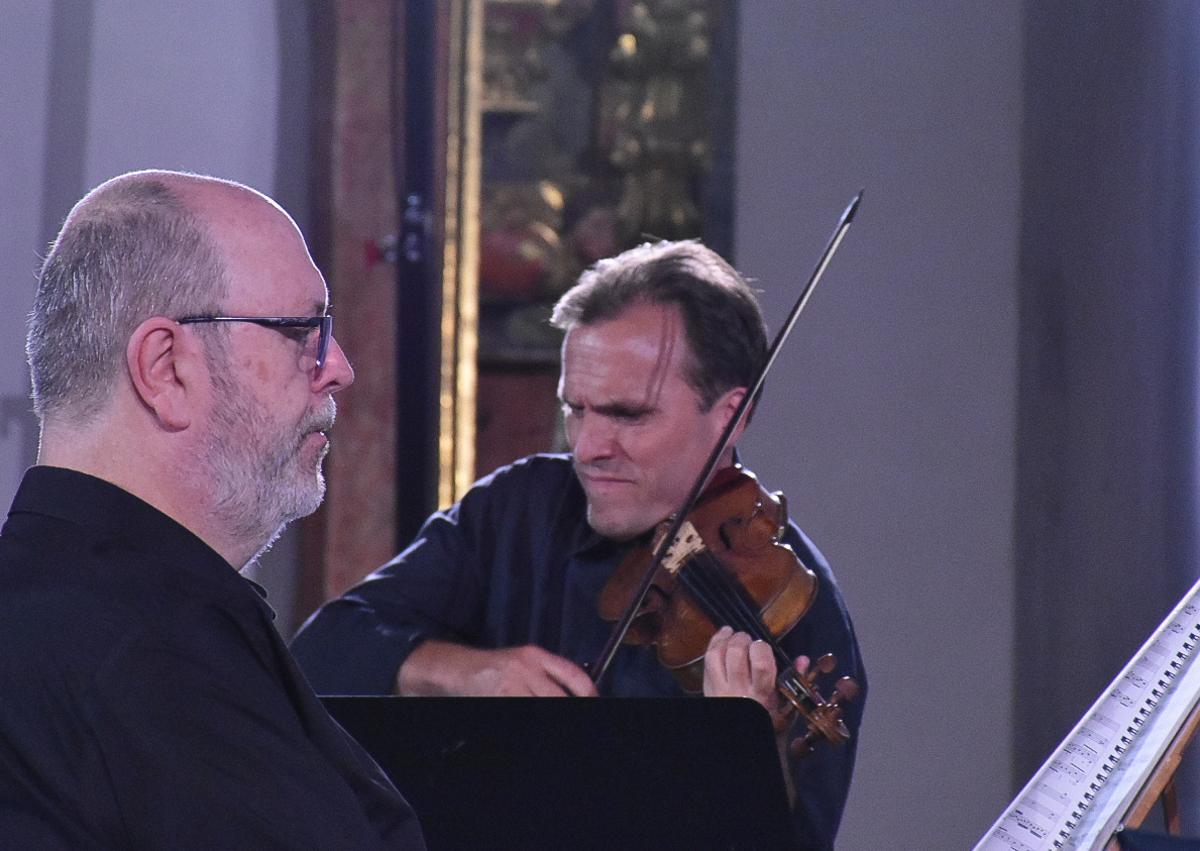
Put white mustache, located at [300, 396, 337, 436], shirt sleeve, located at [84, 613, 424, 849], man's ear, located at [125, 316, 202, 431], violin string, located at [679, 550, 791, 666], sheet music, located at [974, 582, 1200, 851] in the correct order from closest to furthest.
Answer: shirt sleeve, located at [84, 613, 424, 849], man's ear, located at [125, 316, 202, 431], white mustache, located at [300, 396, 337, 436], sheet music, located at [974, 582, 1200, 851], violin string, located at [679, 550, 791, 666]

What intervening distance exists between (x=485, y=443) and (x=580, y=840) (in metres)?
2.52

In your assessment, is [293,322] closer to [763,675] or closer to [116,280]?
[116,280]

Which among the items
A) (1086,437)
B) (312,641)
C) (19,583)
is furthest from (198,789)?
(1086,437)

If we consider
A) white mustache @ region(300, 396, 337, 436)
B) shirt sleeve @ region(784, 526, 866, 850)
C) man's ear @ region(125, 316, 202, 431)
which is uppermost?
man's ear @ region(125, 316, 202, 431)

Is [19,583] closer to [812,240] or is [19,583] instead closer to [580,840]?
[580,840]

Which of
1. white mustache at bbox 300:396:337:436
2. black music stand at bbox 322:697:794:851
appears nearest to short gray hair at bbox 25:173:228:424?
white mustache at bbox 300:396:337:436

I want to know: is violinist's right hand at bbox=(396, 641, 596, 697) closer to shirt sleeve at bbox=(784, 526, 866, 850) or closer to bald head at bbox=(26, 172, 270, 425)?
shirt sleeve at bbox=(784, 526, 866, 850)

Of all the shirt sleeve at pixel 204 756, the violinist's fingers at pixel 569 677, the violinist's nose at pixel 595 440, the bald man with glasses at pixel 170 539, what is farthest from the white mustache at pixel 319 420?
the violinist's nose at pixel 595 440

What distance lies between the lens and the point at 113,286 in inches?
40.5

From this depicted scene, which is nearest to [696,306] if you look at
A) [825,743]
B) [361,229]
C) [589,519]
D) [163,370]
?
[589,519]

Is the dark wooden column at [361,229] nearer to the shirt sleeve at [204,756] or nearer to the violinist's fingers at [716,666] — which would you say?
the violinist's fingers at [716,666]

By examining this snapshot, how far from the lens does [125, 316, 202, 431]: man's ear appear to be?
39.7 inches

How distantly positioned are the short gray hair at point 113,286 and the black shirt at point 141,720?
0.40ft

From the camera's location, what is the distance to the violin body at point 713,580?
5.25 feet
